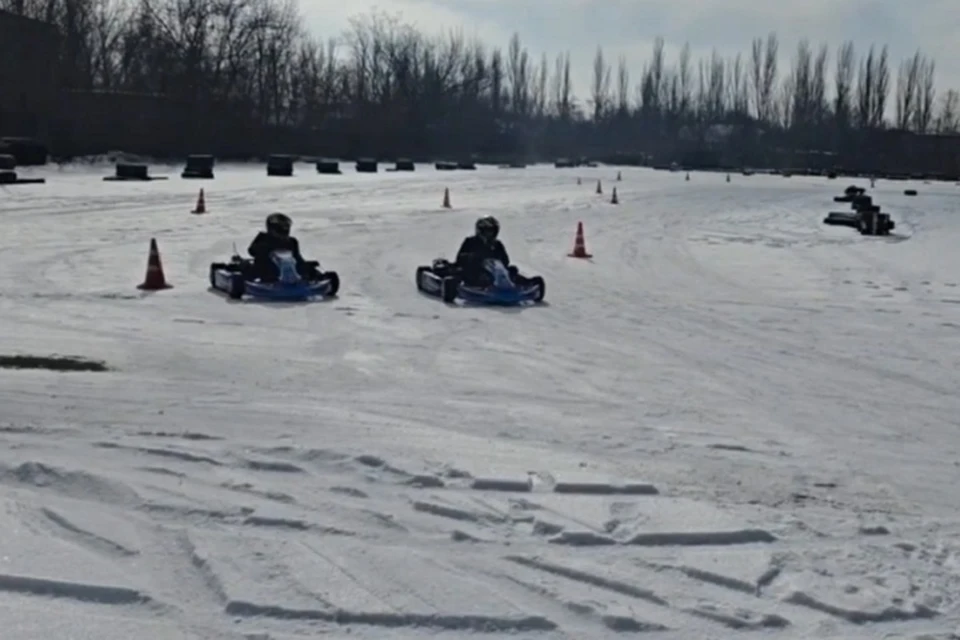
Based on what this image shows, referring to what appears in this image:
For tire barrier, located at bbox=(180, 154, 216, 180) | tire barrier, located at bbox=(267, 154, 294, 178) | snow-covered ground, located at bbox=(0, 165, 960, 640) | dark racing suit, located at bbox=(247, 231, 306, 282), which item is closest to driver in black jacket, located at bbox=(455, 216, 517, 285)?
snow-covered ground, located at bbox=(0, 165, 960, 640)

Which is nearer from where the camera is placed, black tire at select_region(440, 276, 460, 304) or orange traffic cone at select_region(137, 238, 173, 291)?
black tire at select_region(440, 276, 460, 304)

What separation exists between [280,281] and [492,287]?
2454mm

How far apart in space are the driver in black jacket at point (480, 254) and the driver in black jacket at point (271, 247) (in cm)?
193

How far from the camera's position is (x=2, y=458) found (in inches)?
239

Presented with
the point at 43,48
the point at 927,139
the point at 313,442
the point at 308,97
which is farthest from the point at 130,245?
the point at 927,139

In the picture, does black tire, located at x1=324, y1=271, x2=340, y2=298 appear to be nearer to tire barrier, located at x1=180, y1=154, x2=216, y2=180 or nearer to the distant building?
tire barrier, located at x1=180, y1=154, x2=216, y2=180

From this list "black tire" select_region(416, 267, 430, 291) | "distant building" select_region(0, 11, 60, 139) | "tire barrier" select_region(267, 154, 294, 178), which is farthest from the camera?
"distant building" select_region(0, 11, 60, 139)

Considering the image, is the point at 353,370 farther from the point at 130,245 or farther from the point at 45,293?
the point at 130,245

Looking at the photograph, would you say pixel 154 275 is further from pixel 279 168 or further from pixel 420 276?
pixel 279 168

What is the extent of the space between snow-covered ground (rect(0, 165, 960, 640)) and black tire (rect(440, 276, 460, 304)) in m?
0.25

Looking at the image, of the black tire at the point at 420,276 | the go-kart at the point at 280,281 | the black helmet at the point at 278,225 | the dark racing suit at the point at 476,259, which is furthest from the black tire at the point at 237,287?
the dark racing suit at the point at 476,259

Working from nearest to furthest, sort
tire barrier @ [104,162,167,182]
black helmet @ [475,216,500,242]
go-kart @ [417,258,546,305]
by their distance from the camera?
go-kart @ [417,258,546,305] → black helmet @ [475,216,500,242] → tire barrier @ [104,162,167,182]

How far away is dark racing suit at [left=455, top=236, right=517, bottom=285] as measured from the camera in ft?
44.9

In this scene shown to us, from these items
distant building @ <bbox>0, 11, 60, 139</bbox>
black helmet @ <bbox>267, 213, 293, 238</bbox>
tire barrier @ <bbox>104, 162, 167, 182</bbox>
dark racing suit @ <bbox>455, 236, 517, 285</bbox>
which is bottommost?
dark racing suit @ <bbox>455, 236, 517, 285</bbox>
